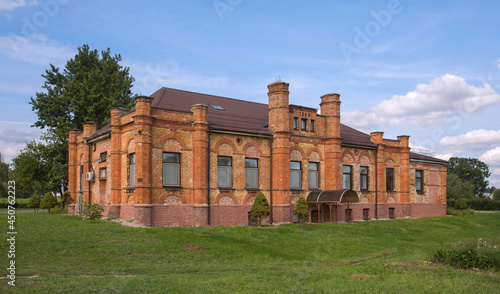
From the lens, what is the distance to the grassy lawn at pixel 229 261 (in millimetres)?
10648

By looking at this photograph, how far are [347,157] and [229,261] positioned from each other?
57.2 ft

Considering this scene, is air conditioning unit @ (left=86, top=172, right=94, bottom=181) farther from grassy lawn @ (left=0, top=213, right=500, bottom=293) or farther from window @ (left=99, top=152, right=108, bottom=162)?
grassy lawn @ (left=0, top=213, right=500, bottom=293)

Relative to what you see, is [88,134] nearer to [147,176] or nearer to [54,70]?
[147,176]

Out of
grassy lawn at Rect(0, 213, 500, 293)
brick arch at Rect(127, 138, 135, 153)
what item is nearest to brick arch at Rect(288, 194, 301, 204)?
grassy lawn at Rect(0, 213, 500, 293)

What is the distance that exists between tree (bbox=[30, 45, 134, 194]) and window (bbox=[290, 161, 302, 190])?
19127 mm

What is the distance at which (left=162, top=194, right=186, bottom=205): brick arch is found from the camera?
2325 centimetres

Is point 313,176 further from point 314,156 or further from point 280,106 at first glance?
point 280,106

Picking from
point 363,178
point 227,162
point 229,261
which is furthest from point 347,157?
point 229,261

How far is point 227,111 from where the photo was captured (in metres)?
28.4

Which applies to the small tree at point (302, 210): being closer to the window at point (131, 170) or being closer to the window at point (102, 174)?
the window at point (131, 170)

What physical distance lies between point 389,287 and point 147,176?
1497 centimetres

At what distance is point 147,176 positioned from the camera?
2252 centimetres

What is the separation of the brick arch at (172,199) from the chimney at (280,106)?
756cm

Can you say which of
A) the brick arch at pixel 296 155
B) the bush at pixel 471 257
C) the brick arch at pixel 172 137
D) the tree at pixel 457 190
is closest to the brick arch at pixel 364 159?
the brick arch at pixel 296 155
